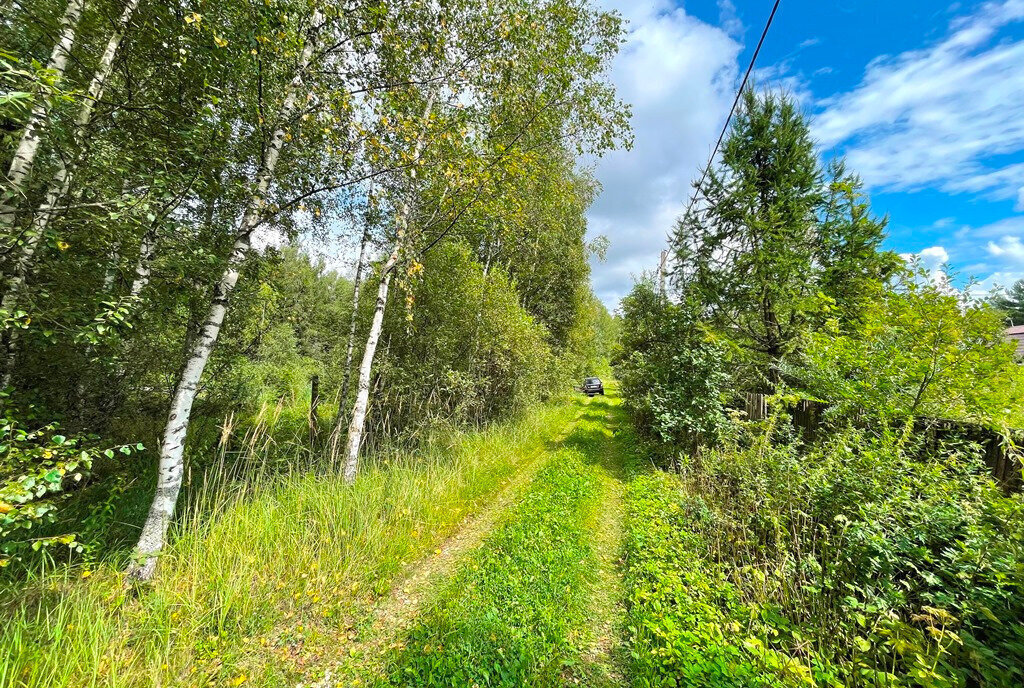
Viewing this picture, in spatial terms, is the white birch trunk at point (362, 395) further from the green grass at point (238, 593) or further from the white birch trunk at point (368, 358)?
the green grass at point (238, 593)

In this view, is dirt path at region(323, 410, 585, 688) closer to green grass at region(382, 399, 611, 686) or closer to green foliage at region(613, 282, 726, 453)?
green grass at region(382, 399, 611, 686)

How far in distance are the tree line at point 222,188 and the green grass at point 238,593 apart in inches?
16.5

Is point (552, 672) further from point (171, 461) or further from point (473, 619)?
point (171, 461)

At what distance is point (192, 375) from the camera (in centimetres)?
319

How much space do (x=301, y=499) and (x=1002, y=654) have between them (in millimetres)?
5808

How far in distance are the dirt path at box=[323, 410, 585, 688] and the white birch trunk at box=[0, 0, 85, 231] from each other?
3.92 metres

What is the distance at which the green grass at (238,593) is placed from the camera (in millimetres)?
2236

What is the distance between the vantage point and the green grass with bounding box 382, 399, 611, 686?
2607mm

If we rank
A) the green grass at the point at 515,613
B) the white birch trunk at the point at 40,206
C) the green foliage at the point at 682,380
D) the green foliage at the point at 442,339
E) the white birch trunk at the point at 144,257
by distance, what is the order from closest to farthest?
1. the white birch trunk at the point at 40,206
2. the green grass at the point at 515,613
3. the white birch trunk at the point at 144,257
4. the green foliage at the point at 682,380
5. the green foliage at the point at 442,339

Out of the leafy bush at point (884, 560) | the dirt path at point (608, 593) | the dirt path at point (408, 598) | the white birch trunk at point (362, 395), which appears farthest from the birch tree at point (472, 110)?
the leafy bush at point (884, 560)

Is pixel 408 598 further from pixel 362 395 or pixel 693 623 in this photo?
pixel 362 395

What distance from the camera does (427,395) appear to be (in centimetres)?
823

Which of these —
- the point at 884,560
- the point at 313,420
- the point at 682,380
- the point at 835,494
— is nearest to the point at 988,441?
the point at 835,494

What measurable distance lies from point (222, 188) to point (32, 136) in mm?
1394
